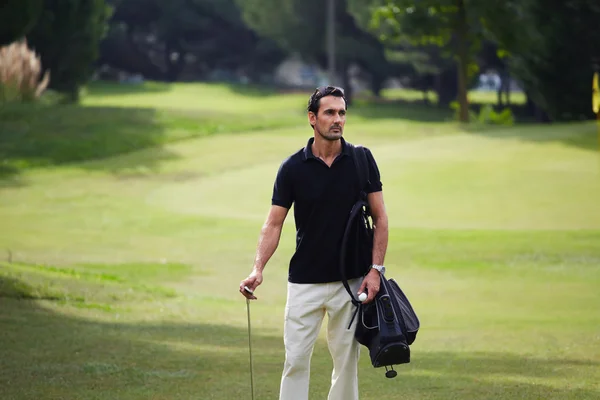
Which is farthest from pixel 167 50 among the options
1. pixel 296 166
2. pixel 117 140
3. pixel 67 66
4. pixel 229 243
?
pixel 296 166

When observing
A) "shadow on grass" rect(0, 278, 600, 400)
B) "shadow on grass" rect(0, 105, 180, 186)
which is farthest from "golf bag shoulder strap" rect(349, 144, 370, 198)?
"shadow on grass" rect(0, 105, 180, 186)

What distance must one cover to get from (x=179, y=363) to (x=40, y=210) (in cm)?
1696

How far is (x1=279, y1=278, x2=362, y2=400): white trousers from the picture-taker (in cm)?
668

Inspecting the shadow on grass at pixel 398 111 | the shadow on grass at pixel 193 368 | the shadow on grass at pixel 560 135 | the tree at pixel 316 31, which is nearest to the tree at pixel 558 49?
the shadow on grass at pixel 560 135

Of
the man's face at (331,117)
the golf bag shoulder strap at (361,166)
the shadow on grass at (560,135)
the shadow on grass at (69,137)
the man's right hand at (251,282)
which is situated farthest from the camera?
the shadow on grass at (69,137)

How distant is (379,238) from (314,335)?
0.63 m

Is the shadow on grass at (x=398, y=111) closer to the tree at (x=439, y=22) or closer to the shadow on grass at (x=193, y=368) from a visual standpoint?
the tree at (x=439, y=22)

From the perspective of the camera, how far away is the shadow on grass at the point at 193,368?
334 inches

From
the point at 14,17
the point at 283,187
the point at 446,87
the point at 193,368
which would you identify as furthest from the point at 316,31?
the point at 283,187

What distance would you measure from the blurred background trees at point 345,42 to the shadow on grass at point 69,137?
320 cm

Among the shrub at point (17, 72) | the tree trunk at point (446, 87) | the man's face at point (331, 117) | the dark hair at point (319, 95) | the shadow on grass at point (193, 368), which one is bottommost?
the tree trunk at point (446, 87)

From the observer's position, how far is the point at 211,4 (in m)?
84.9

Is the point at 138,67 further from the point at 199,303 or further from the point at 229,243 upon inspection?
the point at 199,303

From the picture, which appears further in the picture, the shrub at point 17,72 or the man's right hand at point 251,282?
the shrub at point 17,72
